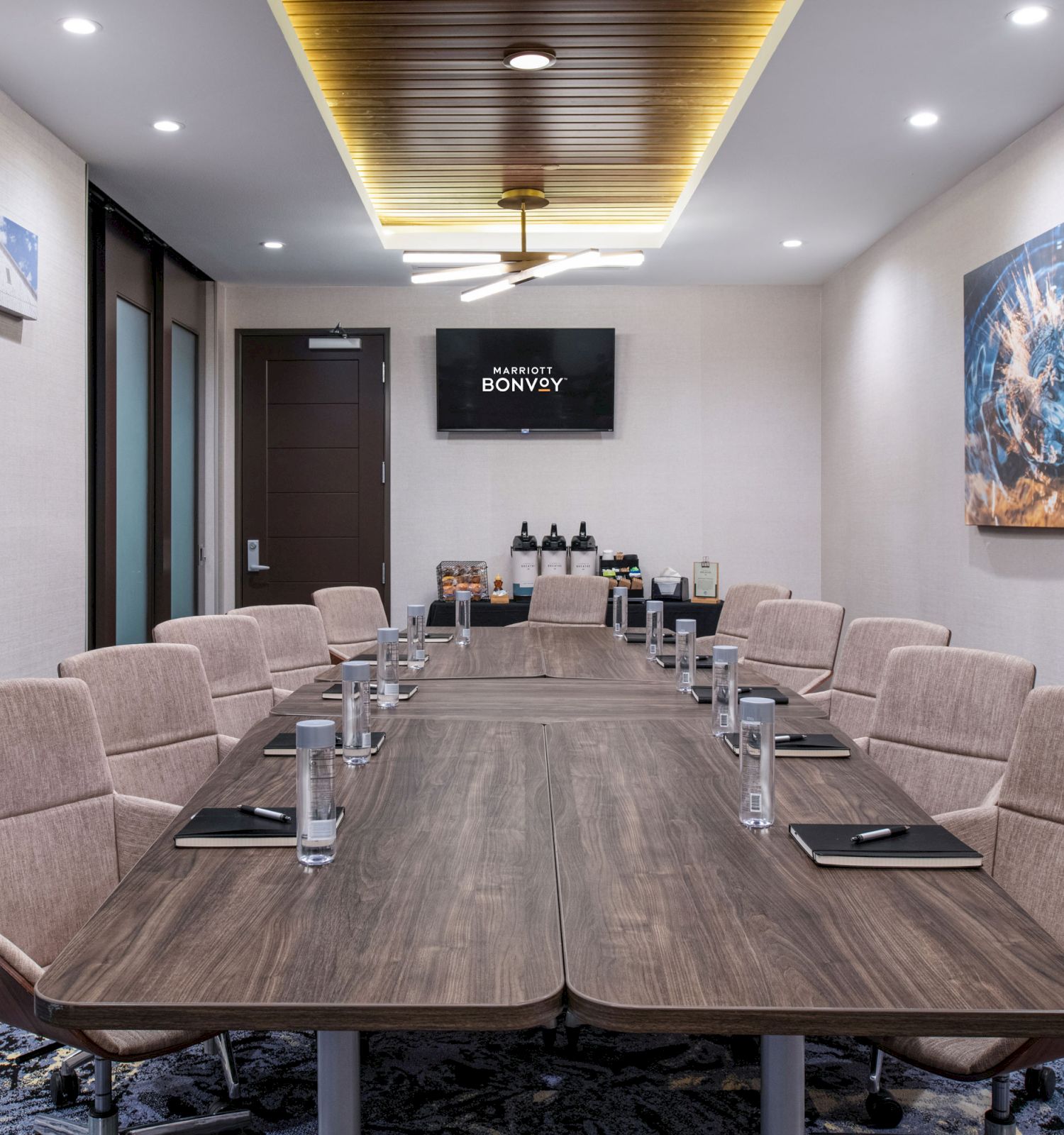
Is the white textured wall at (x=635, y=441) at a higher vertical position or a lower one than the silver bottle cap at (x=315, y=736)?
higher

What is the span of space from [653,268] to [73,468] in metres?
3.73

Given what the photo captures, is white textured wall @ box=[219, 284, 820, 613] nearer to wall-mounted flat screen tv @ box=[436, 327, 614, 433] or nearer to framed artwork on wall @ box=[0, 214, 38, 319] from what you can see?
wall-mounted flat screen tv @ box=[436, 327, 614, 433]

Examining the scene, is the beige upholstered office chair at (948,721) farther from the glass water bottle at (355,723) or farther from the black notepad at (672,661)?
the glass water bottle at (355,723)

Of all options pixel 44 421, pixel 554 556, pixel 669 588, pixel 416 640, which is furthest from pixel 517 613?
pixel 44 421

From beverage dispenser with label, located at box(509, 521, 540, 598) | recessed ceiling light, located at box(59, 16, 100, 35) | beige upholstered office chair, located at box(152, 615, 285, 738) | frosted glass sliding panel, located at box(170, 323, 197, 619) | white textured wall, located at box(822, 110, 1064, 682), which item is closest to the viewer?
recessed ceiling light, located at box(59, 16, 100, 35)

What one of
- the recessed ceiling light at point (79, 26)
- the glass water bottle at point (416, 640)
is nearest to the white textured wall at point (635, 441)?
the glass water bottle at point (416, 640)

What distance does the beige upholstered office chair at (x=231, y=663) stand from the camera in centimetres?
338

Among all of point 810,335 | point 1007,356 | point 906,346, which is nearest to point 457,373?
point 810,335

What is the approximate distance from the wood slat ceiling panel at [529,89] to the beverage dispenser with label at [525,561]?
219 cm

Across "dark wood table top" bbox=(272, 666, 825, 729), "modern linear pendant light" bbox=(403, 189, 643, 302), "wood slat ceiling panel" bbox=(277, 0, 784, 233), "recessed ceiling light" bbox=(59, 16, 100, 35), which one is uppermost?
"wood slat ceiling panel" bbox=(277, 0, 784, 233)

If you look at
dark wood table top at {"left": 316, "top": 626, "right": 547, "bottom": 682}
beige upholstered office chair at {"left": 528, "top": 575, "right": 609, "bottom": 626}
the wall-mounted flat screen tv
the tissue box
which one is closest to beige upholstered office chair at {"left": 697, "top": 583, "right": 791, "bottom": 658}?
beige upholstered office chair at {"left": 528, "top": 575, "right": 609, "bottom": 626}

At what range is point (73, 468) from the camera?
4.54 m

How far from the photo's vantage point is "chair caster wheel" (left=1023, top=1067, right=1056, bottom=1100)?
2.24 m

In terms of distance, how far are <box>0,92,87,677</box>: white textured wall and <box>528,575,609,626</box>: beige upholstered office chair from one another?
2249mm
